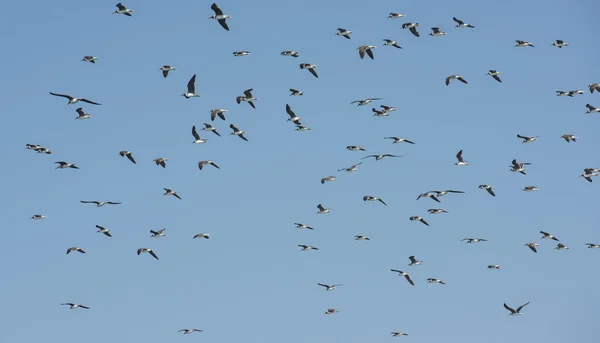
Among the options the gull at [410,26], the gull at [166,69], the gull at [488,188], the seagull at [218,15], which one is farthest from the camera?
the gull at [488,188]

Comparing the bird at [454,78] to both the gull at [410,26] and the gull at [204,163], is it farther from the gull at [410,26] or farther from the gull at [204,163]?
the gull at [204,163]

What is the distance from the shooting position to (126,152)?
12419cm

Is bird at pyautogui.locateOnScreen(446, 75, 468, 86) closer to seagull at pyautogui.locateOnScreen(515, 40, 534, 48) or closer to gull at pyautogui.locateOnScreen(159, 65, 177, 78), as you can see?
seagull at pyautogui.locateOnScreen(515, 40, 534, 48)

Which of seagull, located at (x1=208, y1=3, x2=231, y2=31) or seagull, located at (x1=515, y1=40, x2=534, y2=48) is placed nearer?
seagull, located at (x1=208, y1=3, x2=231, y2=31)

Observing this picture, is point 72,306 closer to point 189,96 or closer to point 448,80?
point 189,96

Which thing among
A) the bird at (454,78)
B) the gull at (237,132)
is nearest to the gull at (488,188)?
the bird at (454,78)

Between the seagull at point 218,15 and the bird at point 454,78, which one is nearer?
the seagull at point 218,15

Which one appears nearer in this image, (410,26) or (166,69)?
(410,26)

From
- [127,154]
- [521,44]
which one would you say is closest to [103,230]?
[127,154]

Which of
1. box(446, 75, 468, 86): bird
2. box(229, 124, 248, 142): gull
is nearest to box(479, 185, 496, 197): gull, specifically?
box(446, 75, 468, 86): bird

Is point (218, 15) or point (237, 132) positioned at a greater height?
point (218, 15)

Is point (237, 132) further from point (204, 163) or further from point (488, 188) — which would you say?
point (488, 188)

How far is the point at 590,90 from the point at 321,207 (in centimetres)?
2264

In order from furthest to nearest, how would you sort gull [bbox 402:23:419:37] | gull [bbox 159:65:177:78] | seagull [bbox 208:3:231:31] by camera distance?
gull [bbox 159:65:177:78] < gull [bbox 402:23:419:37] < seagull [bbox 208:3:231:31]
